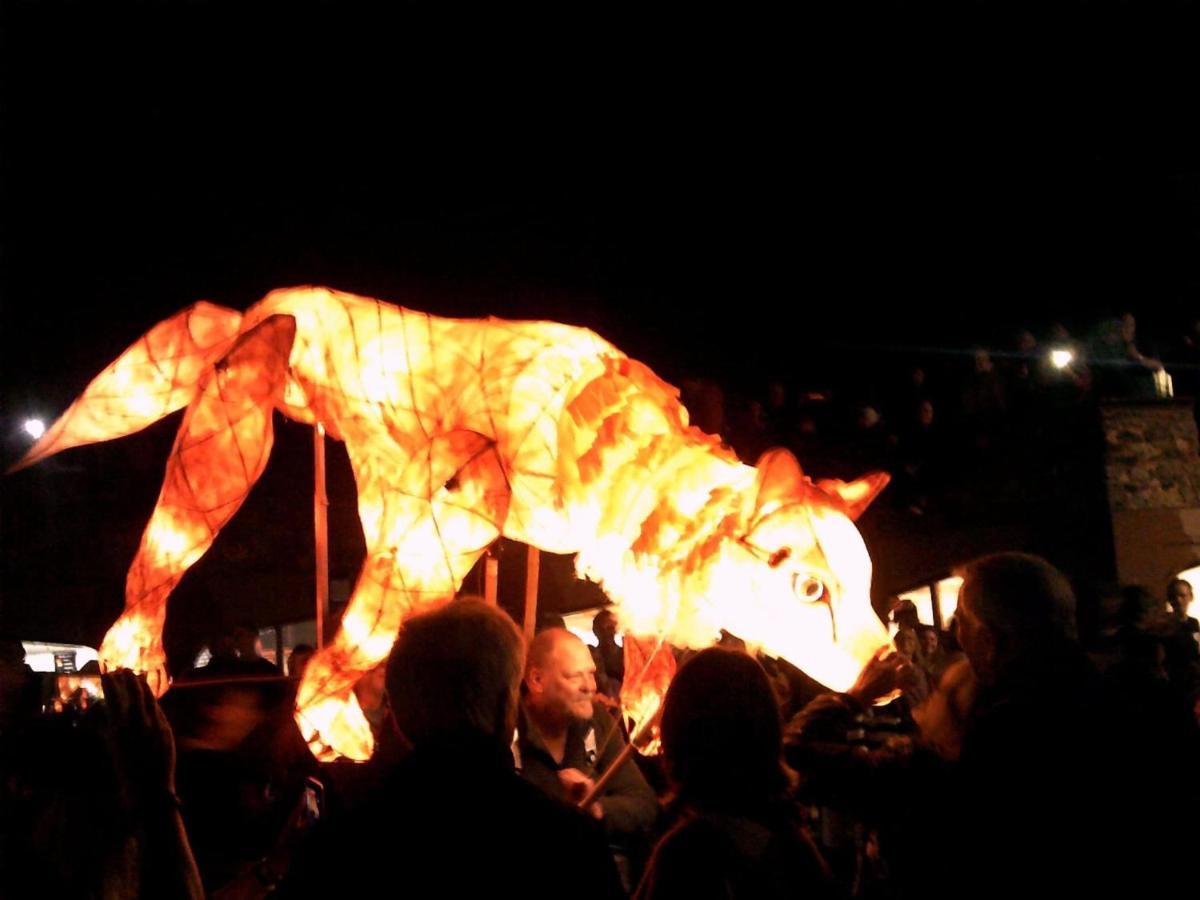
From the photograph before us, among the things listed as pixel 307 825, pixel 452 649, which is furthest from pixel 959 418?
pixel 452 649

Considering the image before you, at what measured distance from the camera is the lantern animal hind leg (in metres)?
3.89

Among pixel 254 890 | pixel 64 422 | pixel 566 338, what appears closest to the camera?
pixel 254 890

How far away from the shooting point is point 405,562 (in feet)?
11.6

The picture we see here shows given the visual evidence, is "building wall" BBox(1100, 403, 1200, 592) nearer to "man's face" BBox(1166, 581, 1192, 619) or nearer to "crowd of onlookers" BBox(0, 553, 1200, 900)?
"man's face" BBox(1166, 581, 1192, 619)

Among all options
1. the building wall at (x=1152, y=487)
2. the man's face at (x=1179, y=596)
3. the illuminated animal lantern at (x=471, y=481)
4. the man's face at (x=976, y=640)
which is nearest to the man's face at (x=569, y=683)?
the illuminated animal lantern at (x=471, y=481)

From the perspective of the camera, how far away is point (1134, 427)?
857 centimetres

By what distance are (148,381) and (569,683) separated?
6.84 ft

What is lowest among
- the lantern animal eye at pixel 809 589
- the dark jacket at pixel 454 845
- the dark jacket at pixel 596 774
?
the dark jacket at pixel 596 774

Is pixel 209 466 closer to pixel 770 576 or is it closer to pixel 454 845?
pixel 770 576

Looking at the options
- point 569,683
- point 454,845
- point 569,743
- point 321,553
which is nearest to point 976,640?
point 454,845

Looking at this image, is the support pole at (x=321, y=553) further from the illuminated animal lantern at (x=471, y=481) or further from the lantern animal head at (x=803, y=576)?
the lantern animal head at (x=803, y=576)

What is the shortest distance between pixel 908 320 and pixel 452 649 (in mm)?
8717

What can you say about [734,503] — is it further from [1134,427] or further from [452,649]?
[1134,427]

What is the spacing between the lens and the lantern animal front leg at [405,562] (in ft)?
11.3
